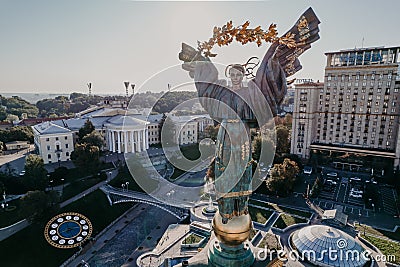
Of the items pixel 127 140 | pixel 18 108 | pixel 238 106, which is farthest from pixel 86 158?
pixel 18 108

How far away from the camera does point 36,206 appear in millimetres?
19484

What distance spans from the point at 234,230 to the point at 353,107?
3833cm

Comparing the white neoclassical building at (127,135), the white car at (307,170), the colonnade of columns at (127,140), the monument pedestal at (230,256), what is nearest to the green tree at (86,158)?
the white neoclassical building at (127,135)

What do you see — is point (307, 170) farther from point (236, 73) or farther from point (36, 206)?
point (236, 73)

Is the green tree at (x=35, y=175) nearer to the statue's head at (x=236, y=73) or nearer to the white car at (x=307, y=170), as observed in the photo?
the statue's head at (x=236, y=73)

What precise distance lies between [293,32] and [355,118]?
38.1 m

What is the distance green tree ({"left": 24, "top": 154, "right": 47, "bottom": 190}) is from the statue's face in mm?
27395

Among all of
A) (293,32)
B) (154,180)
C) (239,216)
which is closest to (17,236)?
(154,180)

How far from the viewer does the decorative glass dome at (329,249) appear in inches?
607

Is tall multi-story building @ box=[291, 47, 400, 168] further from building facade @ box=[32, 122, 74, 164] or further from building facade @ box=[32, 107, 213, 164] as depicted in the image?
building facade @ box=[32, 122, 74, 164]

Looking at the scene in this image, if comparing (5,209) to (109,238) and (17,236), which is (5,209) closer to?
(17,236)

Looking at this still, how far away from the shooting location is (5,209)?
2220 centimetres

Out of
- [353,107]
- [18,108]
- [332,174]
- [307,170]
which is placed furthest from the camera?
[18,108]

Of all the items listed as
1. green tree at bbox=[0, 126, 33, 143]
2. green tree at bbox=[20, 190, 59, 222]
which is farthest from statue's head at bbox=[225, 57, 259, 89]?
green tree at bbox=[0, 126, 33, 143]
